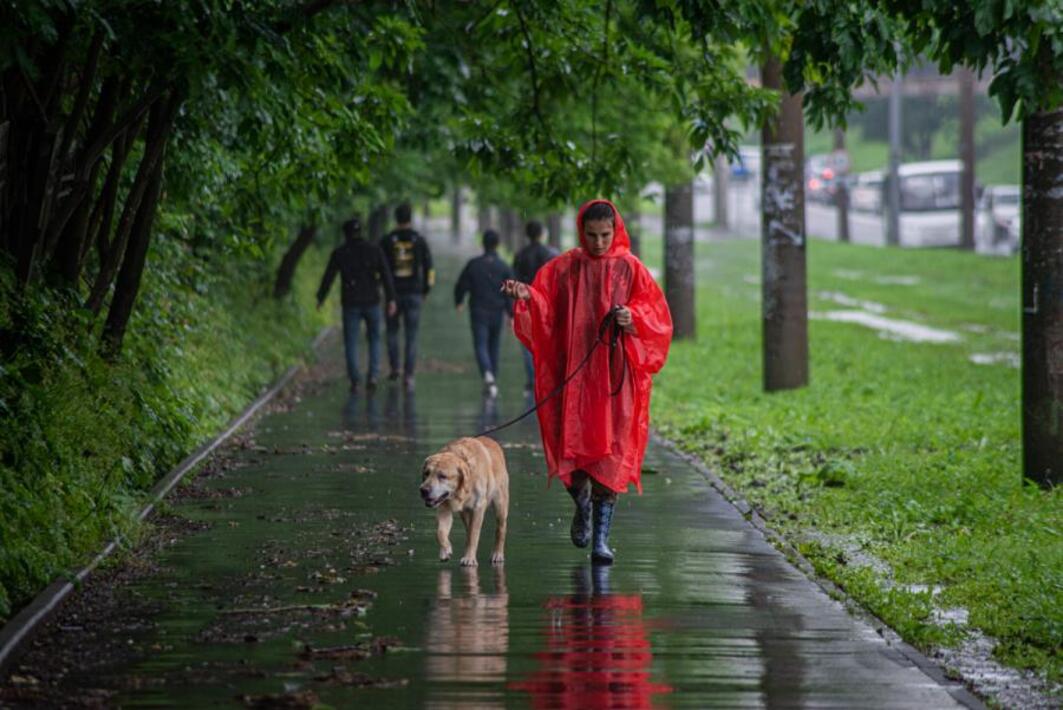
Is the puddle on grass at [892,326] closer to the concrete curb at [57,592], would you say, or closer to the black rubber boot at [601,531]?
the concrete curb at [57,592]

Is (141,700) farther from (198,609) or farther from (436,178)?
(436,178)

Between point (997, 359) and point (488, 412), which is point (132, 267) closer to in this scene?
point (488, 412)

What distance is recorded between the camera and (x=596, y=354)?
1008 cm

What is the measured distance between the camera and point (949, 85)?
76.4 meters

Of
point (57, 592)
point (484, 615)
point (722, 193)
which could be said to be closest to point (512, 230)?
point (722, 193)

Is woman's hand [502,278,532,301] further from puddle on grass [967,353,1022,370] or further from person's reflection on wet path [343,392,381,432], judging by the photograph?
puddle on grass [967,353,1022,370]

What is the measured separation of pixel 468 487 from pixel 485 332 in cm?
1126

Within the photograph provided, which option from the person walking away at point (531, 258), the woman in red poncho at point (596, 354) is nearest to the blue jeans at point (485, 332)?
the person walking away at point (531, 258)

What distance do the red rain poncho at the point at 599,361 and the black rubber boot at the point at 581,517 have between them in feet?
0.61

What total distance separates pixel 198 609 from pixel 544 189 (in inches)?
362

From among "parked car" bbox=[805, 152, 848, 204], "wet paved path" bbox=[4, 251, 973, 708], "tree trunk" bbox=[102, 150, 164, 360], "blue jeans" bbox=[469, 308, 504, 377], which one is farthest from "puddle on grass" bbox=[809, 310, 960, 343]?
"parked car" bbox=[805, 152, 848, 204]

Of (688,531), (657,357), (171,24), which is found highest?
(171,24)

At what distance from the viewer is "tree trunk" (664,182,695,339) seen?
27.2 meters

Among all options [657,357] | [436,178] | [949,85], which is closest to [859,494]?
[657,357]
